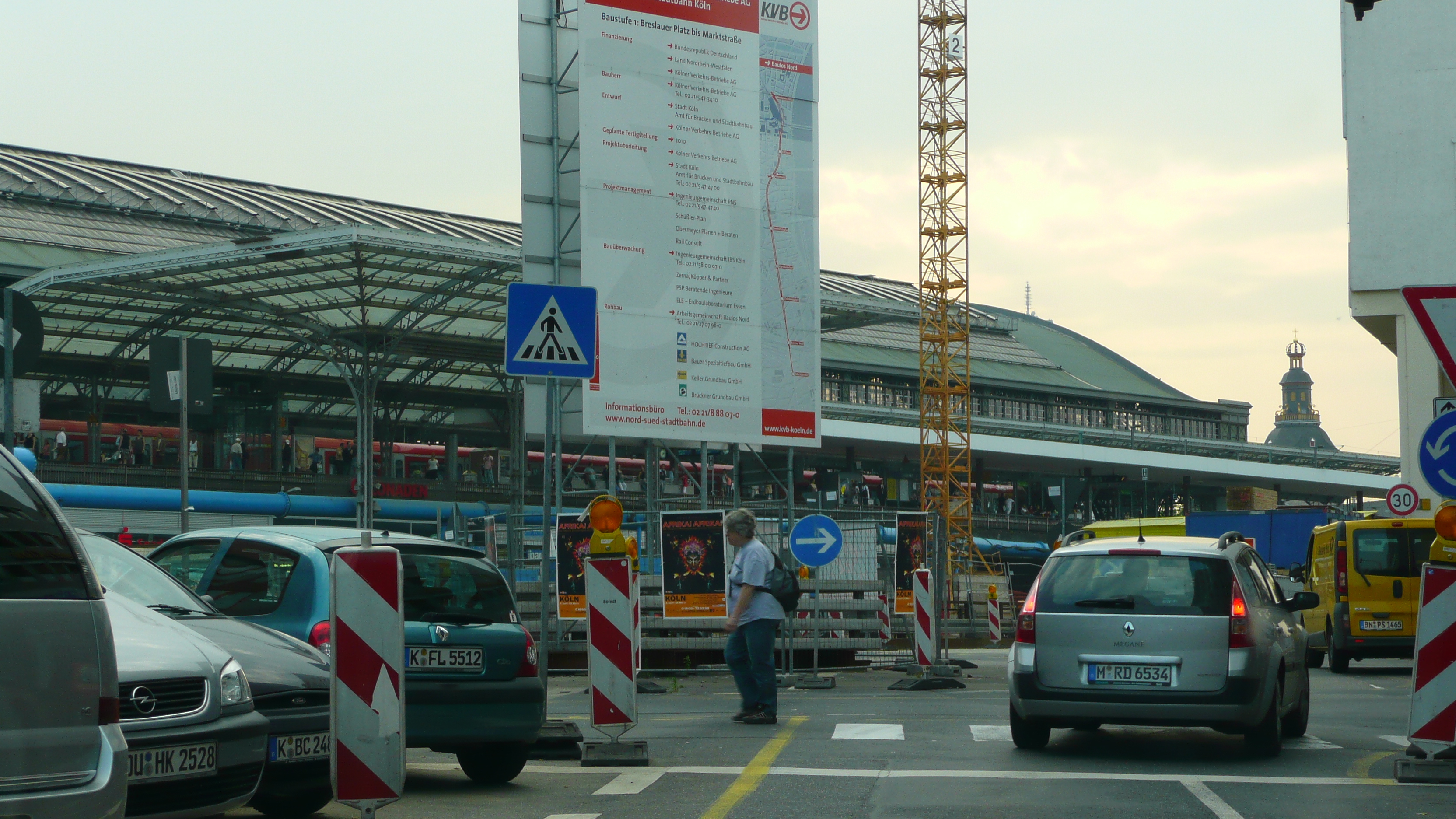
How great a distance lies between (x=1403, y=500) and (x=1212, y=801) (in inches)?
816

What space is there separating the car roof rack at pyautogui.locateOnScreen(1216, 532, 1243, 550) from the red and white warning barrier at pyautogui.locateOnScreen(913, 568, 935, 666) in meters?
7.64

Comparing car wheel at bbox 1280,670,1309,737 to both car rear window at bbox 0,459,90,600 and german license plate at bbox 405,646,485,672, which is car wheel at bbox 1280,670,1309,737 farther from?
car rear window at bbox 0,459,90,600

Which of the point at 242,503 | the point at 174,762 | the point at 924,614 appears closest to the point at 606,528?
the point at 174,762

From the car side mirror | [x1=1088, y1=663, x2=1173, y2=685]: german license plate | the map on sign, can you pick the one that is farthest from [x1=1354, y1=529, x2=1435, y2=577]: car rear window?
[x1=1088, y1=663, x2=1173, y2=685]: german license plate

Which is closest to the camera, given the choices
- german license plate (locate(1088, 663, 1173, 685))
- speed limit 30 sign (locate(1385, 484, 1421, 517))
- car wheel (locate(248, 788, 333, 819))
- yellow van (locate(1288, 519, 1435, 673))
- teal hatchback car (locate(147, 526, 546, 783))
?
car wheel (locate(248, 788, 333, 819))

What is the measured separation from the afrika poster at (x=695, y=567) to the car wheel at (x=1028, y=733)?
8.98 m

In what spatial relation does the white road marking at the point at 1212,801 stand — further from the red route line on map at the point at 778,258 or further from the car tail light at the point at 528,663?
the red route line on map at the point at 778,258

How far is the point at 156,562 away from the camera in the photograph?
31.5ft

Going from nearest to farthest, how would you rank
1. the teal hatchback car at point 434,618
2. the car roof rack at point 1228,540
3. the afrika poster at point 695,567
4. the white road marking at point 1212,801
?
1. the white road marking at point 1212,801
2. the teal hatchback car at point 434,618
3. the car roof rack at point 1228,540
4. the afrika poster at point 695,567

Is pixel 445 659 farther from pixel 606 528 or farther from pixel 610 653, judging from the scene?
pixel 606 528

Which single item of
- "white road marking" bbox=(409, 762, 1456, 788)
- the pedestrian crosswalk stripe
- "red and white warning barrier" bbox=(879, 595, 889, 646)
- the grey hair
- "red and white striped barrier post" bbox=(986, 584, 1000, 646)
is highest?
the pedestrian crosswalk stripe

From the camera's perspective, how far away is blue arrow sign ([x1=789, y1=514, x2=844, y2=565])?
2030 centimetres

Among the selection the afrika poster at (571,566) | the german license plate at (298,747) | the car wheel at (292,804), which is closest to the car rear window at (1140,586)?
the car wheel at (292,804)

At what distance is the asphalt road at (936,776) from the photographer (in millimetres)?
8172
